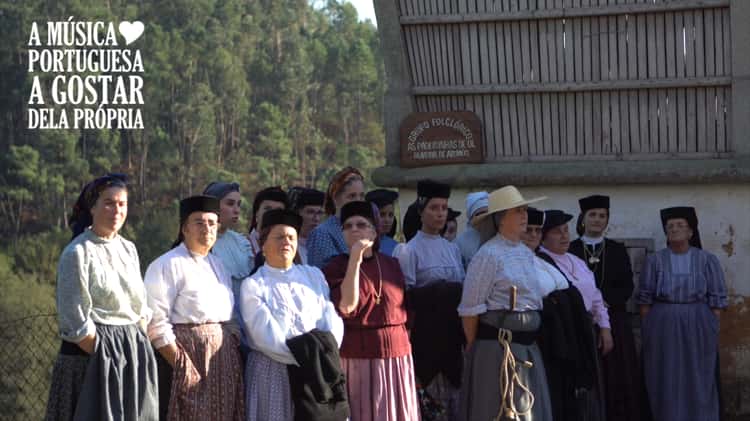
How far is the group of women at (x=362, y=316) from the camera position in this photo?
6328 mm

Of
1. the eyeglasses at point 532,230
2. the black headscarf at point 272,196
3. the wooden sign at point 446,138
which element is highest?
the wooden sign at point 446,138

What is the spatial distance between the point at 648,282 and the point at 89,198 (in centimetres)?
439

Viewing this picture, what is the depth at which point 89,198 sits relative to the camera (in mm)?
6367

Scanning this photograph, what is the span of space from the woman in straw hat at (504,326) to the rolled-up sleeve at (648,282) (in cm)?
194

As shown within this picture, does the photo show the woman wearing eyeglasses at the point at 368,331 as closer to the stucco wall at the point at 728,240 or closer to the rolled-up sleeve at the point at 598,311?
the rolled-up sleeve at the point at 598,311

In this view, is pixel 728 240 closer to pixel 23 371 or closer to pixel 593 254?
pixel 593 254

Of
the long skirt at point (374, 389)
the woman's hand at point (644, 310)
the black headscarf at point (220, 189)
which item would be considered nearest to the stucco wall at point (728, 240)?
the woman's hand at point (644, 310)

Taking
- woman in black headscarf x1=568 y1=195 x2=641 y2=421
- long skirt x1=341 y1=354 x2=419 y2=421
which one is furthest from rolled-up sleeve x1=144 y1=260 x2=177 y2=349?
woman in black headscarf x1=568 y1=195 x2=641 y2=421

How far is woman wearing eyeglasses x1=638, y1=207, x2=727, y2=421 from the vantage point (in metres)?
8.91

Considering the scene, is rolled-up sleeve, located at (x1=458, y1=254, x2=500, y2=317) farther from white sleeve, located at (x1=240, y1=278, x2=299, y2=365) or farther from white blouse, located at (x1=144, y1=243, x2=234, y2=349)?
white blouse, located at (x1=144, y1=243, x2=234, y2=349)

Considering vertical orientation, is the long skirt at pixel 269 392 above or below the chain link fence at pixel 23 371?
above

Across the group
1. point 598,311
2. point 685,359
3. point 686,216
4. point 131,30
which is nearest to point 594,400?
point 598,311

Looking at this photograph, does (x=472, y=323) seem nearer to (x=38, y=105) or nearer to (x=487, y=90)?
(x=487, y=90)

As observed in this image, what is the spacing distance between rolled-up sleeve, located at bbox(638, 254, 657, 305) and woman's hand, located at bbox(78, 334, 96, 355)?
4.42m
